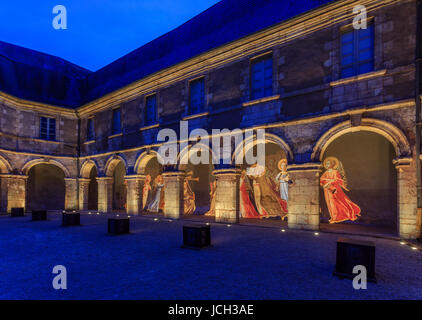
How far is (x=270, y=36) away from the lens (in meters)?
8.36

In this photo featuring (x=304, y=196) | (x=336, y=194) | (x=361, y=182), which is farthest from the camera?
(x=336, y=194)

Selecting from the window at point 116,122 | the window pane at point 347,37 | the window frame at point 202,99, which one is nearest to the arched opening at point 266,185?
the window frame at point 202,99

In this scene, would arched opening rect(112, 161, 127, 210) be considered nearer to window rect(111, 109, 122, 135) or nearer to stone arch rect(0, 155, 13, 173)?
window rect(111, 109, 122, 135)

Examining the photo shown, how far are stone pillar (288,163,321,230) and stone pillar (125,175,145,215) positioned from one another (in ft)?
24.3

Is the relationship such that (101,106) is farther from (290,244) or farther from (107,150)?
(290,244)

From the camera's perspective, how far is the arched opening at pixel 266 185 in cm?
1066

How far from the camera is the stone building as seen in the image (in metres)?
6.62

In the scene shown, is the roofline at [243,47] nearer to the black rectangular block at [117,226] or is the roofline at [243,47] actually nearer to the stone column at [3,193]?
the stone column at [3,193]

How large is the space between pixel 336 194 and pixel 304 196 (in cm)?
287

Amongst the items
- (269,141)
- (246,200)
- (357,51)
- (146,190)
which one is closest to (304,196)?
(269,141)

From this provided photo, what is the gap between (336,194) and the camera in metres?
9.59

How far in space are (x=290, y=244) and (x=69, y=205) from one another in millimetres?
14143

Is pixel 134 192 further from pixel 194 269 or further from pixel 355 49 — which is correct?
pixel 355 49

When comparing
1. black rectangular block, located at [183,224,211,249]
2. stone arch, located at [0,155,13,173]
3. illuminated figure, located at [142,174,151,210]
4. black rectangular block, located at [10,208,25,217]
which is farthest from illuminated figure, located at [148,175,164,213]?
black rectangular block, located at [183,224,211,249]
